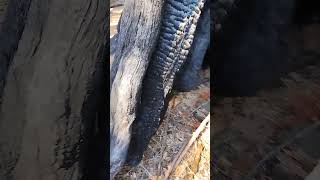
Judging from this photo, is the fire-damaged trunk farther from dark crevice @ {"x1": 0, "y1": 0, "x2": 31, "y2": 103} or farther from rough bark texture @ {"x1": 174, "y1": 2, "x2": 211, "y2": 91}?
rough bark texture @ {"x1": 174, "y1": 2, "x2": 211, "y2": 91}

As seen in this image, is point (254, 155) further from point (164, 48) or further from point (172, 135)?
point (164, 48)

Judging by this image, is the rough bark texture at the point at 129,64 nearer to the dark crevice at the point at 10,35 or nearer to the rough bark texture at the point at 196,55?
the rough bark texture at the point at 196,55

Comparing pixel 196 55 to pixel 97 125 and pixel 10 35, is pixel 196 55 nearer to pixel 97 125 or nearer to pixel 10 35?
pixel 97 125

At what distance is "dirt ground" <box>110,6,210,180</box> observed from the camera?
3.79 ft

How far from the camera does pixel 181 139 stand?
117 centimetres

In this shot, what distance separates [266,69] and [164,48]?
0.85 feet

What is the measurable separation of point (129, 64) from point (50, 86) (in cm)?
22

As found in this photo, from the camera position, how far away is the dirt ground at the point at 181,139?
3.79 feet

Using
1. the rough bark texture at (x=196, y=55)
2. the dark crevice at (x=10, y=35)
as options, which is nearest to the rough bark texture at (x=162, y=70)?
the rough bark texture at (x=196, y=55)

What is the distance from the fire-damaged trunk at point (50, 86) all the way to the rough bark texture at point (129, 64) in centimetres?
5

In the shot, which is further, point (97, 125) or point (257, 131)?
point (97, 125)

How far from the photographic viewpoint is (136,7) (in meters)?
1.17

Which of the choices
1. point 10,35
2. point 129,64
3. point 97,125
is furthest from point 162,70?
point 10,35

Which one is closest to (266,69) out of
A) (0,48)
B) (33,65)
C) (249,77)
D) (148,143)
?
(249,77)
